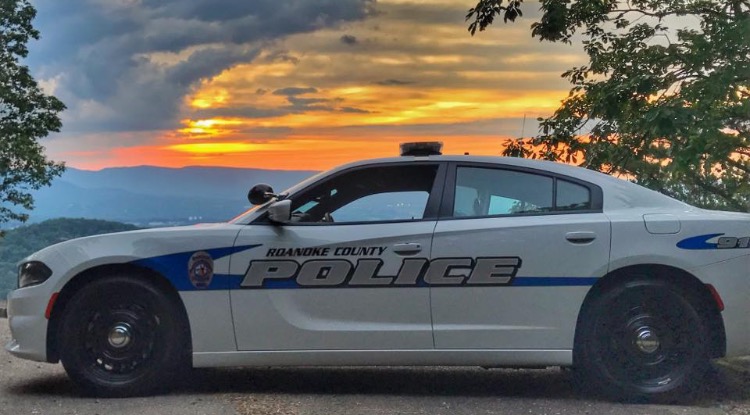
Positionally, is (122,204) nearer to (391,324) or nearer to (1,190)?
(1,190)

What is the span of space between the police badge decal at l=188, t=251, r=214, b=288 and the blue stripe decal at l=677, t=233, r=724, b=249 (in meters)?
3.06

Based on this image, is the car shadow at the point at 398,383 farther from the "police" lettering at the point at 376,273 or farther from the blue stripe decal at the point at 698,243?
the blue stripe decal at the point at 698,243

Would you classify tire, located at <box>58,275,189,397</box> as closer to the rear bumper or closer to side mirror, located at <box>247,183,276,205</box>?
side mirror, located at <box>247,183,276,205</box>

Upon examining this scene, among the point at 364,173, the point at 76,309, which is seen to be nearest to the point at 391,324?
the point at 364,173

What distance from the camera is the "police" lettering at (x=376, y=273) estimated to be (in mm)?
4973

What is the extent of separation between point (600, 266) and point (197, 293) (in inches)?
104

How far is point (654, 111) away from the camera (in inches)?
373

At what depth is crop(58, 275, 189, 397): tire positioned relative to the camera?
5047 millimetres

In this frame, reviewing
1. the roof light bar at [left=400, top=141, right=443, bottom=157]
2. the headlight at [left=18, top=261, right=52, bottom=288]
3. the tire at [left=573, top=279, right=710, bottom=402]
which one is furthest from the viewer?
the roof light bar at [left=400, top=141, right=443, bottom=157]

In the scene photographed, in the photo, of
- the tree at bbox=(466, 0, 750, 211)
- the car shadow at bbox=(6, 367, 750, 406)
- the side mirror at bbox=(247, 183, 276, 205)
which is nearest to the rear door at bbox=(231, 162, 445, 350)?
the side mirror at bbox=(247, 183, 276, 205)

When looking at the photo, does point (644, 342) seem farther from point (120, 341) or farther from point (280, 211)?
point (120, 341)

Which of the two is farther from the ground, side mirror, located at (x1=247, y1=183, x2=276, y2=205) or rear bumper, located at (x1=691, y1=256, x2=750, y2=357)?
side mirror, located at (x1=247, y1=183, x2=276, y2=205)

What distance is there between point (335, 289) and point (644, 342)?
2019 millimetres

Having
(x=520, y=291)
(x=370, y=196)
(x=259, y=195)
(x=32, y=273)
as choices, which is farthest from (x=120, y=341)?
(x=520, y=291)
